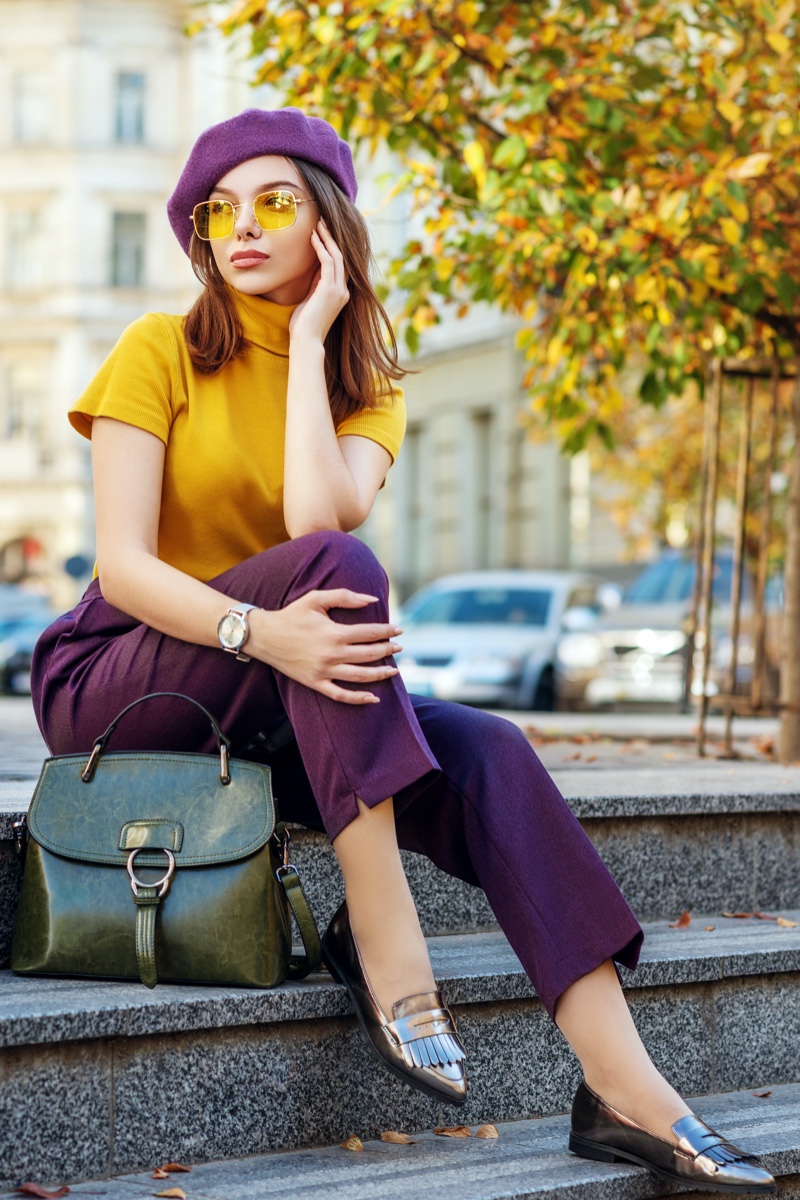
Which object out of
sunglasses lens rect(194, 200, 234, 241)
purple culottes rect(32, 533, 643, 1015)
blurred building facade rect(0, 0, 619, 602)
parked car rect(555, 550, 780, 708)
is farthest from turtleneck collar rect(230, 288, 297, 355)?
blurred building facade rect(0, 0, 619, 602)

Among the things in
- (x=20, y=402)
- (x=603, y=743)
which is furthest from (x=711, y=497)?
(x=20, y=402)

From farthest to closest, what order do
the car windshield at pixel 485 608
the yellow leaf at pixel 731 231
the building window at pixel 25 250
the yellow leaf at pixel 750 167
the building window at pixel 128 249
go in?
the building window at pixel 25 250 < the building window at pixel 128 249 < the car windshield at pixel 485 608 < the yellow leaf at pixel 731 231 < the yellow leaf at pixel 750 167

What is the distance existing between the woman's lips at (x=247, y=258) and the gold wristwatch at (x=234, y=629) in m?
0.72

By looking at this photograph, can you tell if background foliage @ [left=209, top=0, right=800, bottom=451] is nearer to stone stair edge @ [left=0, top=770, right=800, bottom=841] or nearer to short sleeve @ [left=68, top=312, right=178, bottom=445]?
stone stair edge @ [left=0, top=770, right=800, bottom=841]

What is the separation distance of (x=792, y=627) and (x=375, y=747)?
356cm

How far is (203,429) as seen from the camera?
3008 millimetres

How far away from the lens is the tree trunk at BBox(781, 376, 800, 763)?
19.0ft

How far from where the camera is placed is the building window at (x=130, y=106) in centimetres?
4547

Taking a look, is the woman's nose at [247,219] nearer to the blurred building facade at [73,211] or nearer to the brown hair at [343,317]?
the brown hair at [343,317]

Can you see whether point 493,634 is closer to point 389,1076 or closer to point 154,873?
point 389,1076

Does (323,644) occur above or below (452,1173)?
above

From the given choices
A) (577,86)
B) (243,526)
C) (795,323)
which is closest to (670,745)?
(795,323)

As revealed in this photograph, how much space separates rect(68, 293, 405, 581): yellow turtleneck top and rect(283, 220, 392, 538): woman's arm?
9 centimetres

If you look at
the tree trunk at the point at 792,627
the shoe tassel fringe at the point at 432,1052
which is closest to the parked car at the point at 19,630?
the tree trunk at the point at 792,627
